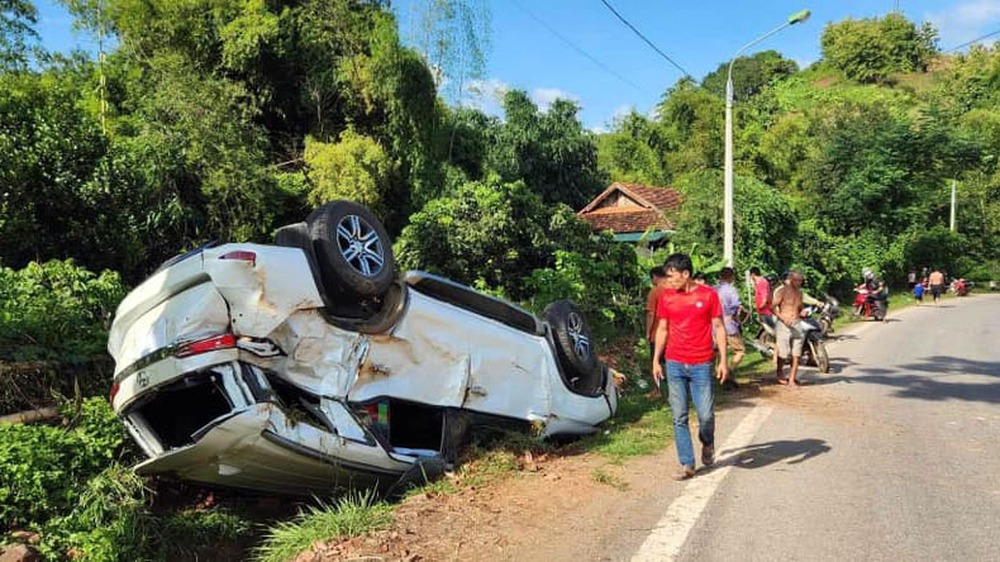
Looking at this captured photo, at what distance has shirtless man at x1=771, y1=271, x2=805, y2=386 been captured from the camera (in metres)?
9.64

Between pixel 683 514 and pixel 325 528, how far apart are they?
2194 millimetres

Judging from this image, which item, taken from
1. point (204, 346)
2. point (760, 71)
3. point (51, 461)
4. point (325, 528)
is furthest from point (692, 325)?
point (760, 71)

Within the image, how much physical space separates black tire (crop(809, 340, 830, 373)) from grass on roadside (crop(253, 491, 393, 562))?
8.21 metres

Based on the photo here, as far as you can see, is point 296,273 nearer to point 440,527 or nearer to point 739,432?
point 440,527

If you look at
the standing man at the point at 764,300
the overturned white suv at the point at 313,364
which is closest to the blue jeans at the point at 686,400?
the overturned white suv at the point at 313,364

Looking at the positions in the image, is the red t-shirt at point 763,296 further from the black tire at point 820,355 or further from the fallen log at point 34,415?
the fallen log at point 34,415

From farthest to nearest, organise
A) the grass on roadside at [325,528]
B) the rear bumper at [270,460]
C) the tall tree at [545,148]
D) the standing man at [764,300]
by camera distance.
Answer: the tall tree at [545,148]
the standing man at [764,300]
the rear bumper at [270,460]
the grass on roadside at [325,528]

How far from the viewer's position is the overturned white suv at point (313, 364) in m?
4.43

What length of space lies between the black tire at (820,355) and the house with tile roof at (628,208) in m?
16.6

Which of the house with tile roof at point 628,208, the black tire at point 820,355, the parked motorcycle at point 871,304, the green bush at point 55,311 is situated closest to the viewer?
the green bush at point 55,311

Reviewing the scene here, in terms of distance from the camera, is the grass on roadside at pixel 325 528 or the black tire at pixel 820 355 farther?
the black tire at pixel 820 355

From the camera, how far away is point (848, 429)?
6816 millimetres

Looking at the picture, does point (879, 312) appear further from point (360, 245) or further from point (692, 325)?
point (360, 245)

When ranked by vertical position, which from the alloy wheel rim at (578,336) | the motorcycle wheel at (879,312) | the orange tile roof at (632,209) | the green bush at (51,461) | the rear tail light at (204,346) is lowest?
the motorcycle wheel at (879,312)
